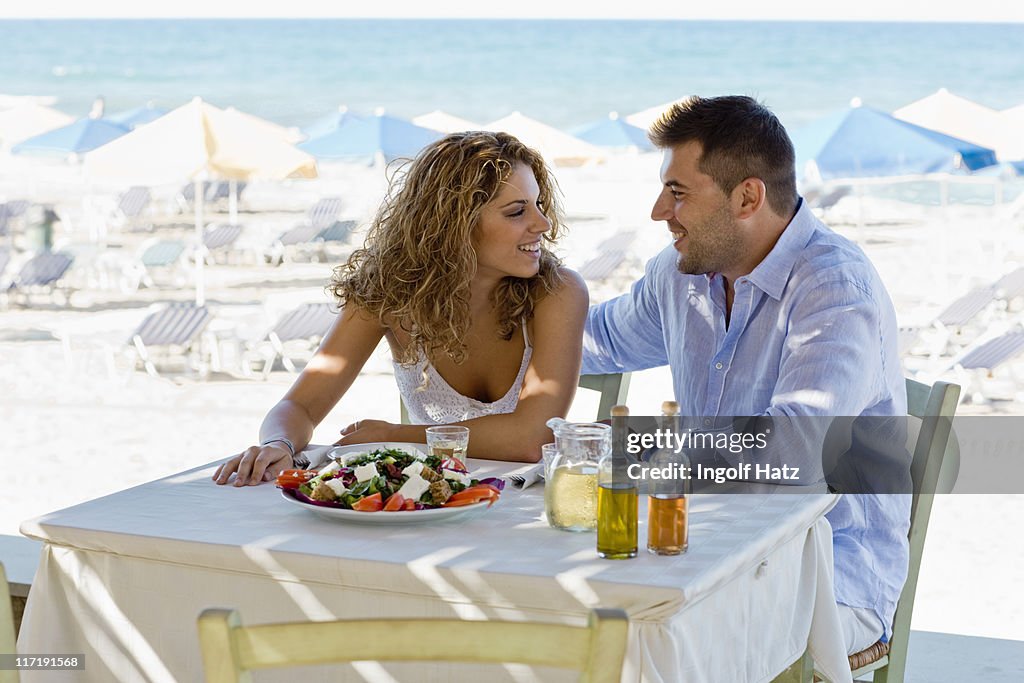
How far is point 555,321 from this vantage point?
2705 mm

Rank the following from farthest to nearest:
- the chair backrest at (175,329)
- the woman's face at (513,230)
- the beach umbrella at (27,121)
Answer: the beach umbrella at (27,121) < the chair backrest at (175,329) < the woman's face at (513,230)

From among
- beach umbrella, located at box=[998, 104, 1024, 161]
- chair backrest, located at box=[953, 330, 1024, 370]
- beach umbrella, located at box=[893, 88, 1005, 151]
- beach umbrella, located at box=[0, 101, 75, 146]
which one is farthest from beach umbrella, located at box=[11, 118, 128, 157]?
chair backrest, located at box=[953, 330, 1024, 370]

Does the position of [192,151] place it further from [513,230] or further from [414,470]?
[414,470]

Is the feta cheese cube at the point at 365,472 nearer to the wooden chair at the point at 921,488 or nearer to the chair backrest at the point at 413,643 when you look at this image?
the chair backrest at the point at 413,643

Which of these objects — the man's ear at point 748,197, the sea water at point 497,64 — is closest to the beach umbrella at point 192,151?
the man's ear at point 748,197

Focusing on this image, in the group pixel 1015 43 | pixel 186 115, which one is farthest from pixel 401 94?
pixel 186 115

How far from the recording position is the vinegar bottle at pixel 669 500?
1.64 meters

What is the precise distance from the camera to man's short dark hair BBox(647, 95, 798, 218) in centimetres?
261

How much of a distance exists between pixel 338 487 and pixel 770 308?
1.06 m

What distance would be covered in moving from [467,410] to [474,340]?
16 centimetres

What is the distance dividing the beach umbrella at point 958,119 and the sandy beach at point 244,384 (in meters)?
1.40

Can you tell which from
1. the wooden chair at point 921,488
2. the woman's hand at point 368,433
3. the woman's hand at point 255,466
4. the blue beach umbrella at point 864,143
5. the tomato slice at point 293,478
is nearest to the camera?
the tomato slice at point 293,478

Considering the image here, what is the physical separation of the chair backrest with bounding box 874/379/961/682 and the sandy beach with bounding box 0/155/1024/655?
167 centimetres

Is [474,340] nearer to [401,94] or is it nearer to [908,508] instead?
[908,508]
